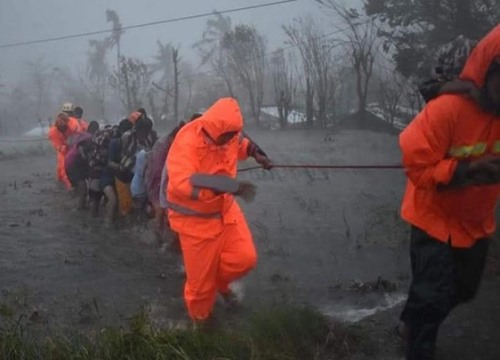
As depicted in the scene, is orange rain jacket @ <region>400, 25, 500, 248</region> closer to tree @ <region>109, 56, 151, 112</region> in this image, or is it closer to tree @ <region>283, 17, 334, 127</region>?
tree @ <region>283, 17, 334, 127</region>

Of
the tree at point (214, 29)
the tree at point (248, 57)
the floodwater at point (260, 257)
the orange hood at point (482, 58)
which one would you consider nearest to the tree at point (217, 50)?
the tree at point (214, 29)

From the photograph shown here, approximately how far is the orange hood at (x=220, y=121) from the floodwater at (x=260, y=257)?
1571 millimetres

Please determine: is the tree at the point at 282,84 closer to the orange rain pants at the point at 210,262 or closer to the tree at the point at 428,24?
the tree at the point at 428,24

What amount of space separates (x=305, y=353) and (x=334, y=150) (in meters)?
12.4

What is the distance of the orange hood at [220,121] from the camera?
430cm

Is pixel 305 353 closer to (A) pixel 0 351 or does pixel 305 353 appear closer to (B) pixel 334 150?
(A) pixel 0 351

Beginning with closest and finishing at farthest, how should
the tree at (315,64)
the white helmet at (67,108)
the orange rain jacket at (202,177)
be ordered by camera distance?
the orange rain jacket at (202,177) < the white helmet at (67,108) < the tree at (315,64)

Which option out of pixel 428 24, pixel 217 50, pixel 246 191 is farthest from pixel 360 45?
pixel 246 191

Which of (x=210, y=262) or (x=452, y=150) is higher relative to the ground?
(x=452, y=150)

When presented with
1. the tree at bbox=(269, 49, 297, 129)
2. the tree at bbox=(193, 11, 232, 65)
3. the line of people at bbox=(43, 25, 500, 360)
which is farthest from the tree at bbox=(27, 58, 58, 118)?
the line of people at bbox=(43, 25, 500, 360)

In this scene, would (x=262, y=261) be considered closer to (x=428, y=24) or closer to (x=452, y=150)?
(x=452, y=150)

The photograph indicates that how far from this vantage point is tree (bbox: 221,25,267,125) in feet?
95.8

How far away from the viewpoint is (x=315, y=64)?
26094 millimetres

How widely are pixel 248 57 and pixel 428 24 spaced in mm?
16079
